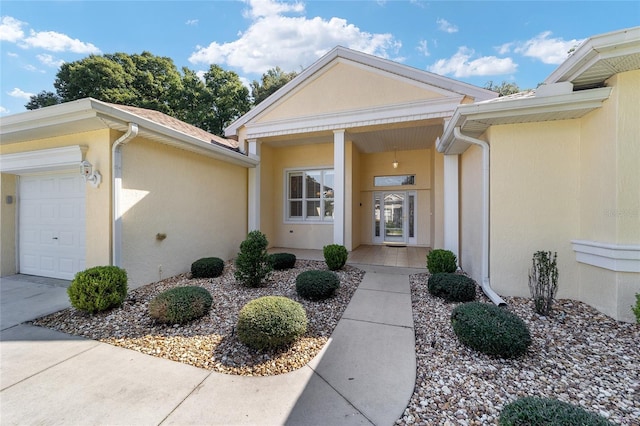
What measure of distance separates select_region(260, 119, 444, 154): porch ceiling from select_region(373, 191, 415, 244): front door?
2.11 metres

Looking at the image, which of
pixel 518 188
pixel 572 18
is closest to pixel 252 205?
pixel 518 188

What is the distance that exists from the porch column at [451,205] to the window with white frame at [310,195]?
4.18m

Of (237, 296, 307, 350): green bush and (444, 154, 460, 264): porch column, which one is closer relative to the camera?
(237, 296, 307, 350): green bush

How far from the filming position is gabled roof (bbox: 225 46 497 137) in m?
6.34

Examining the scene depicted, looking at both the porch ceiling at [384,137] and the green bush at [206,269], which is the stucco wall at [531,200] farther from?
the green bush at [206,269]

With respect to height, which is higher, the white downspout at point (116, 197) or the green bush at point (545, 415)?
the white downspout at point (116, 197)

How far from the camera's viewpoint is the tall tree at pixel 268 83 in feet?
69.9

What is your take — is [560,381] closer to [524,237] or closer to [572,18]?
[524,237]

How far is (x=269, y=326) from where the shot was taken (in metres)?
2.84

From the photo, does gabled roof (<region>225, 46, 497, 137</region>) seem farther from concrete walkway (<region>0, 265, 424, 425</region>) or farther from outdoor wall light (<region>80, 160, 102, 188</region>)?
concrete walkway (<region>0, 265, 424, 425</region>)

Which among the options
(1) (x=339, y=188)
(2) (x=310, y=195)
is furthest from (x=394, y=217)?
(1) (x=339, y=188)

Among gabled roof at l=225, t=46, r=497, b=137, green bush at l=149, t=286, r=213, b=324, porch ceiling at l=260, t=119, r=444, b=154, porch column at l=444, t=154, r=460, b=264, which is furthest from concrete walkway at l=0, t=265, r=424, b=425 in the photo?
gabled roof at l=225, t=46, r=497, b=137

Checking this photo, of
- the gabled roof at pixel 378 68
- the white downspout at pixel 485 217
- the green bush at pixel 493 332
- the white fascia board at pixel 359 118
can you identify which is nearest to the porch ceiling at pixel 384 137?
the white fascia board at pixel 359 118

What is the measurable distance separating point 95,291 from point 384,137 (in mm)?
8557
